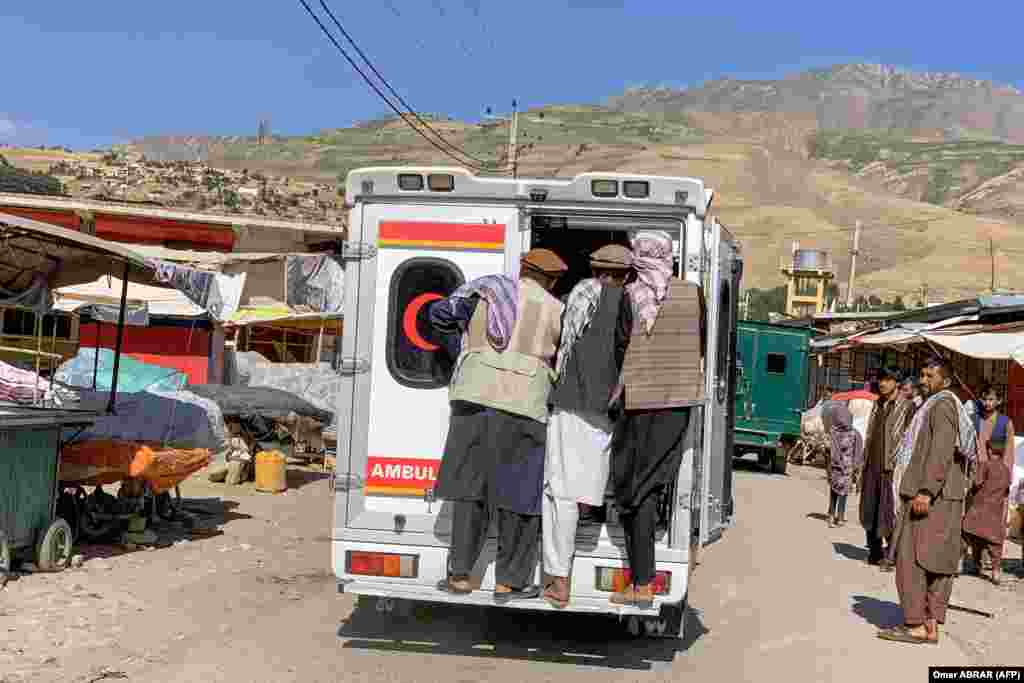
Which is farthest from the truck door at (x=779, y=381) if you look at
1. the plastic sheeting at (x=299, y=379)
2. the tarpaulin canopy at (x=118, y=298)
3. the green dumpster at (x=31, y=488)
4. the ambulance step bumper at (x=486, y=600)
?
the ambulance step bumper at (x=486, y=600)

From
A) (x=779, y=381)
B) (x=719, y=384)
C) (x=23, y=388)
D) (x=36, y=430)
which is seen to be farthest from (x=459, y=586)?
(x=779, y=381)

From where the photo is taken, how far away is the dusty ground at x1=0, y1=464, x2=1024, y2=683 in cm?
748

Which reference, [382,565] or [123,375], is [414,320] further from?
[123,375]

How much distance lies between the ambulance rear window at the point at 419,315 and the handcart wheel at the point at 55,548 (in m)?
3.45

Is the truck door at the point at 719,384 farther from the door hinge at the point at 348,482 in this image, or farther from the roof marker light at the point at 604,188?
the door hinge at the point at 348,482

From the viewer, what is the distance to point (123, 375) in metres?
18.4

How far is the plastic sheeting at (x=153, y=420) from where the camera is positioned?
526 inches

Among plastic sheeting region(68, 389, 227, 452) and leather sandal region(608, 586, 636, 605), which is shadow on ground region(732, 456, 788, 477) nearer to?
plastic sheeting region(68, 389, 227, 452)

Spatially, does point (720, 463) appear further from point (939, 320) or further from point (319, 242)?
point (319, 242)

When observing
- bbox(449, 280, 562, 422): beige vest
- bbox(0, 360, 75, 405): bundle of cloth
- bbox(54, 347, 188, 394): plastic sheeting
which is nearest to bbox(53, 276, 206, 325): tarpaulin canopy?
bbox(54, 347, 188, 394): plastic sheeting

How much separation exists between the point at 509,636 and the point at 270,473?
316 inches

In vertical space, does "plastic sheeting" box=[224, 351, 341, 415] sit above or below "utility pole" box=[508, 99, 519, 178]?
below

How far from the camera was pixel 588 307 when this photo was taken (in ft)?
24.4

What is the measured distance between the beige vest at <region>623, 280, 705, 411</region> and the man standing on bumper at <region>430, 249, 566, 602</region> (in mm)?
483
